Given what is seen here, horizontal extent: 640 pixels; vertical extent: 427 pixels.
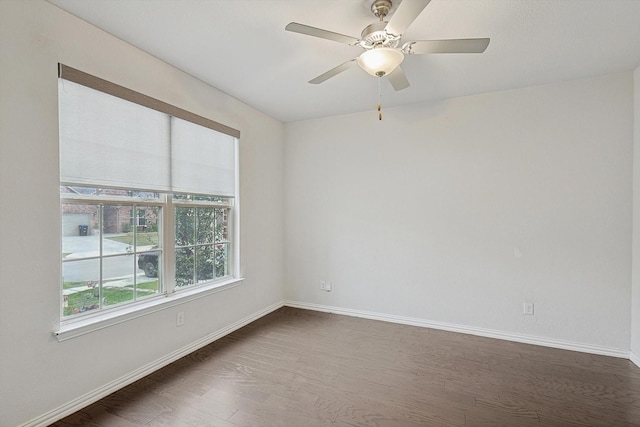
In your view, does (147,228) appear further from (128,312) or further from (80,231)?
(128,312)

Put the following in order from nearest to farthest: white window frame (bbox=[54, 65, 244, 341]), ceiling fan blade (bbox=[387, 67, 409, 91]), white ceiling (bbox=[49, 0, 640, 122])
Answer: white ceiling (bbox=[49, 0, 640, 122]), white window frame (bbox=[54, 65, 244, 341]), ceiling fan blade (bbox=[387, 67, 409, 91])

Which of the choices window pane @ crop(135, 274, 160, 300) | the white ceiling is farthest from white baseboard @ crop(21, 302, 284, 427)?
the white ceiling

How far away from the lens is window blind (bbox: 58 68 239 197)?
2025 mm

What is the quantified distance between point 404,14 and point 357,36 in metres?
0.75

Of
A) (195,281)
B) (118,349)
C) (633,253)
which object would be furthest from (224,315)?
(633,253)

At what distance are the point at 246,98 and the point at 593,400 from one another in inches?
158

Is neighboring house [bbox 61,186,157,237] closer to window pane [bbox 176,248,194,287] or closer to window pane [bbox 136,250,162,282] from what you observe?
window pane [bbox 136,250,162,282]

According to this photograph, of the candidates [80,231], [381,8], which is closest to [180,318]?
[80,231]

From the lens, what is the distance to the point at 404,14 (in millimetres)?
1538

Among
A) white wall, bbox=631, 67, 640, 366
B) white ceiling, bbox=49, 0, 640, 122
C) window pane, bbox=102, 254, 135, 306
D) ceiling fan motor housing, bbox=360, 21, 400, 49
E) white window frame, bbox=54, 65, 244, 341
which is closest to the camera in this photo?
ceiling fan motor housing, bbox=360, 21, 400, 49

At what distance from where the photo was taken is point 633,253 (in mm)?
2699

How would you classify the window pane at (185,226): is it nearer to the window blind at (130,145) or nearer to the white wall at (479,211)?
the window blind at (130,145)

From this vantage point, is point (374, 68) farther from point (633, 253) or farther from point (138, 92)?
point (633, 253)

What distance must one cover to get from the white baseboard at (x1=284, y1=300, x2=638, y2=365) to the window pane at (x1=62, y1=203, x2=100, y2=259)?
8.83 feet
